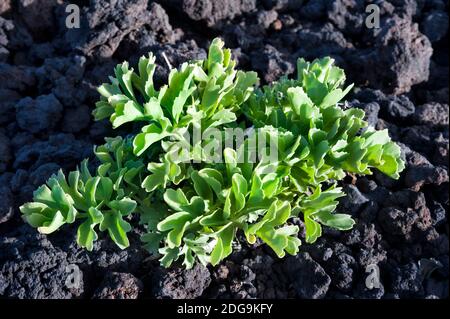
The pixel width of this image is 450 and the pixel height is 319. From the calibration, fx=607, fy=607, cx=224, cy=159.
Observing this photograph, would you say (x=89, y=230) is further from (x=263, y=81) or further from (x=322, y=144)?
(x=263, y=81)

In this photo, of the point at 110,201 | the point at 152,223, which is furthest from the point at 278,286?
the point at 110,201

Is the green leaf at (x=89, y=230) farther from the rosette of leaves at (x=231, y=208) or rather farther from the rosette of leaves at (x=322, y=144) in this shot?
the rosette of leaves at (x=322, y=144)

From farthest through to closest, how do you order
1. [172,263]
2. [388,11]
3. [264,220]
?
[388,11]
[172,263]
[264,220]

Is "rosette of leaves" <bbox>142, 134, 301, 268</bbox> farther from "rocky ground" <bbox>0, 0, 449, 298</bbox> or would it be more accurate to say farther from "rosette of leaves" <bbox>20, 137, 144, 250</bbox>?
"rocky ground" <bbox>0, 0, 449, 298</bbox>

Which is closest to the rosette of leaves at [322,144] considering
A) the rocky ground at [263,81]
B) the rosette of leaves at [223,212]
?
the rosette of leaves at [223,212]

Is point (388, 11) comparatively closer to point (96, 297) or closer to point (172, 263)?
point (172, 263)

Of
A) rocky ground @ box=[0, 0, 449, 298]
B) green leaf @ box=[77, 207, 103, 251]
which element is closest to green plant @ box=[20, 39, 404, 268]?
green leaf @ box=[77, 207, 103, 251]
